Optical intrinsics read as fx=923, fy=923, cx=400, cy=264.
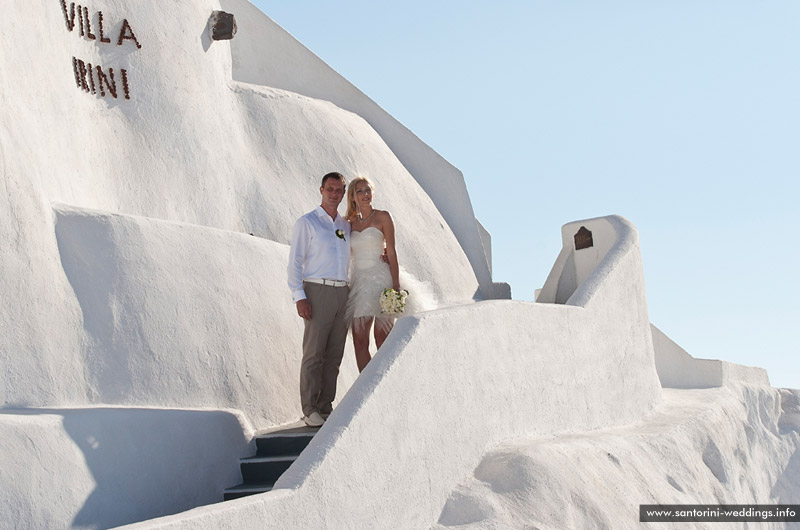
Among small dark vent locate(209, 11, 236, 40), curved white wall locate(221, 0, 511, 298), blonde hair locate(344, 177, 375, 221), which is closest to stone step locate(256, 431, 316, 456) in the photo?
blonde hair locate(344, 177, 375, 221)

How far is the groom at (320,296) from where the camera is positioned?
6.61 meters

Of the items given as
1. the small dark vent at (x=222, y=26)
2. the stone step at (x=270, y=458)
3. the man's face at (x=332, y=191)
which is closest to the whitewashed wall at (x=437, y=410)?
the stone step at (x=270, y=458)

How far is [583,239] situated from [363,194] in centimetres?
451

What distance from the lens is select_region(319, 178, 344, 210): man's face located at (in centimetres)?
680

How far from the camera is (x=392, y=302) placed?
655cm

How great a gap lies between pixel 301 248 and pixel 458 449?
1.88 meters

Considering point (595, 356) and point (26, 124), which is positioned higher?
point (26, 124)

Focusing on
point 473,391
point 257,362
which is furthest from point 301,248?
point 473,391

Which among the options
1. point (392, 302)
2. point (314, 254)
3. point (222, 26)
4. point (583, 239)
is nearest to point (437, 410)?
point (392, 302)

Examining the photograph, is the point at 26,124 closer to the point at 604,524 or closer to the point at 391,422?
the point at 391,422

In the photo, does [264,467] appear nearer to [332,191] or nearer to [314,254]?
[314,254]

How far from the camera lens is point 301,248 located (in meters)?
6.71

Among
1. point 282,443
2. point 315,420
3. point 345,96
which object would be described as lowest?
point 282,443

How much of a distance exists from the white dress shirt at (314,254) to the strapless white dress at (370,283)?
0.10 metres
